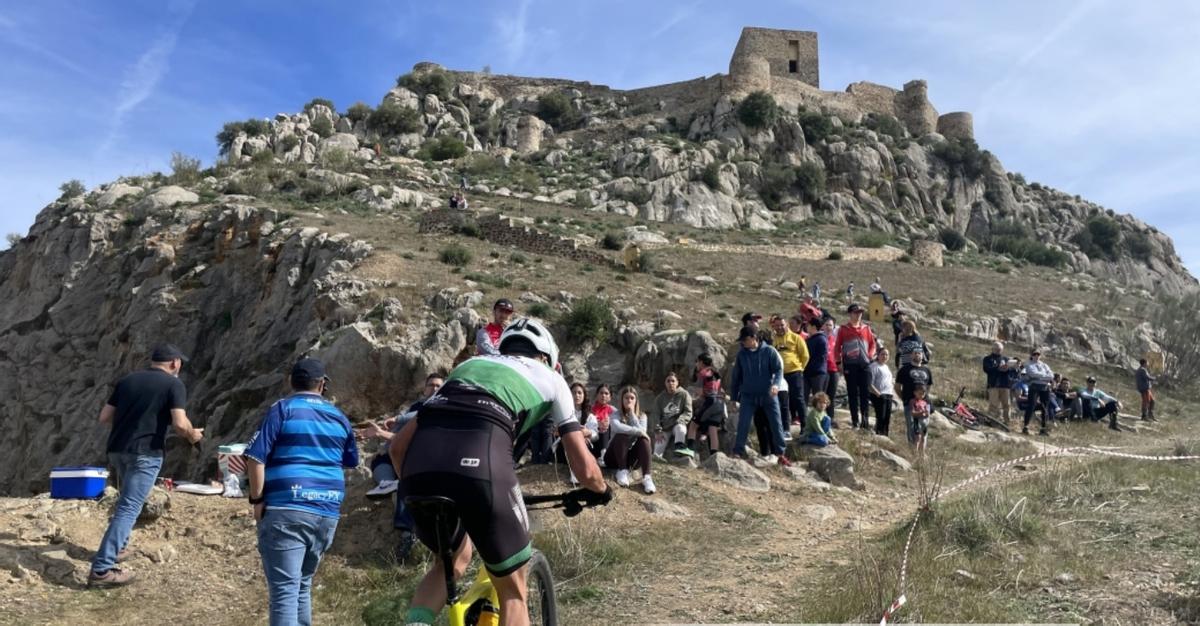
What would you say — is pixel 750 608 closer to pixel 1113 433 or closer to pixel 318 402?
pixel 318 402

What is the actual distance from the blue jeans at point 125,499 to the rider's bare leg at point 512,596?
406 centimetres

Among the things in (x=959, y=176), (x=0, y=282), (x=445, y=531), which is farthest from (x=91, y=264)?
(x=959, y=176)

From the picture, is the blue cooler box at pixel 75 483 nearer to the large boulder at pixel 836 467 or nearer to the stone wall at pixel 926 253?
the large boulder at pixel 836 467

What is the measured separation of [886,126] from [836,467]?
53290 mm

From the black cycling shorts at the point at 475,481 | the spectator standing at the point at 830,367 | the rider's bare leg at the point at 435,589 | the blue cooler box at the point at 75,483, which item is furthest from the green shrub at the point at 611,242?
the black cycling shorts at the point at 475,481

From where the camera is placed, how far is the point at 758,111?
50594mm

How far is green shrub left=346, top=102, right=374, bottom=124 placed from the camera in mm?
48969

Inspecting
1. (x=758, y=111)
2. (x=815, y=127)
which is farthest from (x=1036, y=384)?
(x=815, y=127)

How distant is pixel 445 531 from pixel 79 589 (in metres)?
4.58

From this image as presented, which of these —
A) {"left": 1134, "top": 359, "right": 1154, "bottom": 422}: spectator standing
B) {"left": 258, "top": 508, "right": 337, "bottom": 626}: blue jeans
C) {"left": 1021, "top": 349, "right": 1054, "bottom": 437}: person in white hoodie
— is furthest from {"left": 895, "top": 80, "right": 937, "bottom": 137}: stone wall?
{"left": 258, "top": 508, "right": 337, "bottom": 626}: blue jeans

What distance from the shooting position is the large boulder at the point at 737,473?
8328 mm

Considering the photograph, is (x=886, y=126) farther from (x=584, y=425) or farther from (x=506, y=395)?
(x=506, y=395)

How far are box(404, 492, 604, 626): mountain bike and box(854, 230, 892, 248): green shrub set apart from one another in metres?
37.6

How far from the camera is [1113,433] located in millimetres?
14070
